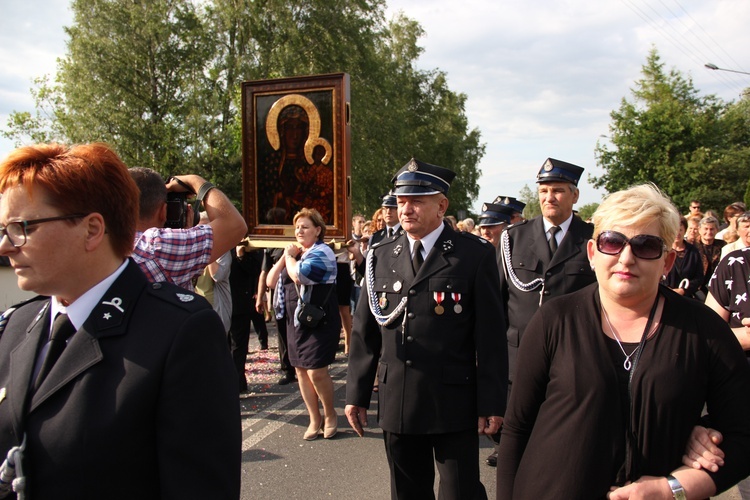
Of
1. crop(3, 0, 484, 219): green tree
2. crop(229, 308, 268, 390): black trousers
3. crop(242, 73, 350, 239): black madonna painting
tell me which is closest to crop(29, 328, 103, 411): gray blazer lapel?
crop(242, 73, 350, 239): black madonna painting

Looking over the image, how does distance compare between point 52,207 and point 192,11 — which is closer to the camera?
point 52,207

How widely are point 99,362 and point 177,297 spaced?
23cm

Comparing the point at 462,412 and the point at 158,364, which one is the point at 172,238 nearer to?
the point at 158,364

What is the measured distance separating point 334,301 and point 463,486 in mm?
2884

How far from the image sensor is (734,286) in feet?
11.6

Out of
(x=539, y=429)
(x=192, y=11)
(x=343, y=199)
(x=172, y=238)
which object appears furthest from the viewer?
(x=192, y=11)

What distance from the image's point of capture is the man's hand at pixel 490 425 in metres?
3.13

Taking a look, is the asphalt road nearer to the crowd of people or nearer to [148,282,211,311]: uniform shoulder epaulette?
the crowd of people

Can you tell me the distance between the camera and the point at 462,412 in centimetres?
322

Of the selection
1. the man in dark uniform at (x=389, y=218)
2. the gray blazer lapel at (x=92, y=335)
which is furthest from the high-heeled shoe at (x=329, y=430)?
the gray blazer lapel at (x=92, y=335)

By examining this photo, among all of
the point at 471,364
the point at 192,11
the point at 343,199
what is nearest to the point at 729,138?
the point at 192,11

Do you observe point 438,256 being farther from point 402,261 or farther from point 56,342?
point 56,342

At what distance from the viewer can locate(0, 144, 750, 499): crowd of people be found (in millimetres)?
1418

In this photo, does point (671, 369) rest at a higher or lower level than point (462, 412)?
higher
